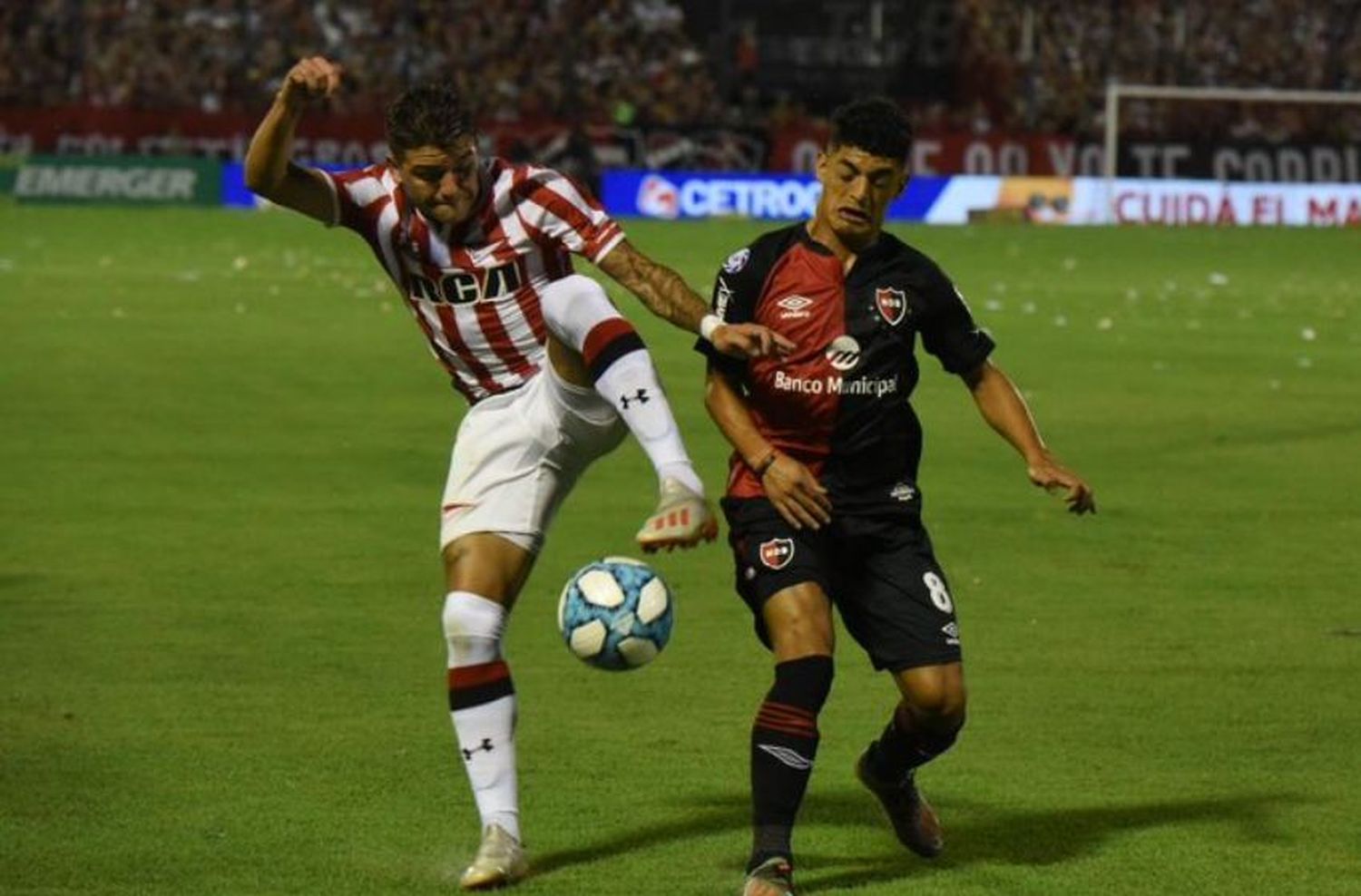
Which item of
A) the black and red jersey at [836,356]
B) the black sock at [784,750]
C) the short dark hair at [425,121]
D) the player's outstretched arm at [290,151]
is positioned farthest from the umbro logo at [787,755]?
the player's outstretched arm at [290,151]

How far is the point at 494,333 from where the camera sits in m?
7.45

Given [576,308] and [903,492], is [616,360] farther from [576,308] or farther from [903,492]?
[903,492]

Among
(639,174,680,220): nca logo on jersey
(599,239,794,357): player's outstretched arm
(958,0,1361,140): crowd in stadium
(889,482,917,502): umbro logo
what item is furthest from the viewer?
(958,0,1361,140): crowd in stadium

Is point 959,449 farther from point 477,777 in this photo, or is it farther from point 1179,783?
point 477,777

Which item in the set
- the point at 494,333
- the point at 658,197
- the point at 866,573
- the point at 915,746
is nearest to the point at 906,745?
the point at 915,746

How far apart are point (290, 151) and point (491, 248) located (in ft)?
2.00

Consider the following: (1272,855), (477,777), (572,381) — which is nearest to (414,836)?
(477,777)

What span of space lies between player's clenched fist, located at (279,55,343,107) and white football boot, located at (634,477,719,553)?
4.59 ft

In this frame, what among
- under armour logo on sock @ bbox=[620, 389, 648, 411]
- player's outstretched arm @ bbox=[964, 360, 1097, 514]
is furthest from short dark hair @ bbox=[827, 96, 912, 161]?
under armour logo on sock @ bbox=[620, 389, 648, 411]

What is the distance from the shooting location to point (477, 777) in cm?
704

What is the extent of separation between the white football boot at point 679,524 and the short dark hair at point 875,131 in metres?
1.03

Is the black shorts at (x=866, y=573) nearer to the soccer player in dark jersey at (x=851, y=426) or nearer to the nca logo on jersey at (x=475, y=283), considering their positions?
the soccer player in dark jersey at (x=851, y=426)

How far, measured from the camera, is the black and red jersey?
6949 millimetres

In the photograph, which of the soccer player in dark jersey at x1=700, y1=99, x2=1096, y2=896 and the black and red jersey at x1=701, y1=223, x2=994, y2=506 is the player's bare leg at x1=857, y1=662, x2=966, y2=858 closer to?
the soccer player in dark jersey at x1=700, y1=99, x2=1096, y2=896
